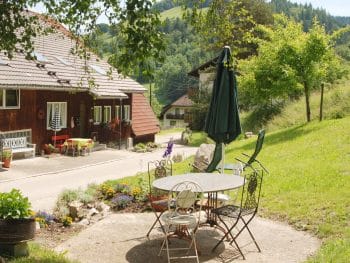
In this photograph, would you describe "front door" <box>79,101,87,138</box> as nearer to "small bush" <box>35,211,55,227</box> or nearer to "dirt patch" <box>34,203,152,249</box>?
"small bush" <box>35,211,55,227</box>

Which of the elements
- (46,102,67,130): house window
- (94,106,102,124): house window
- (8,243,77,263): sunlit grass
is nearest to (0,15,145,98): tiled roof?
(46,102,67,130): house window

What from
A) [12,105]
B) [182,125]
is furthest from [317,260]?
[182,125]

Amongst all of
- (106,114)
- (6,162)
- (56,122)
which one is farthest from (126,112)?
(6,162)

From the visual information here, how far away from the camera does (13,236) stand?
636cm

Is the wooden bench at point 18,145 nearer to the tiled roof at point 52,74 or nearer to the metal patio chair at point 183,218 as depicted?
the tiled roof at point 52,74

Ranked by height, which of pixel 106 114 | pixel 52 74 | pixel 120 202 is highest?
pixel 52 74

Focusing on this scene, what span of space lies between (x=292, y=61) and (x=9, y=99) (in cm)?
1238

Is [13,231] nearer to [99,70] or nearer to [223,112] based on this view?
[223,112]

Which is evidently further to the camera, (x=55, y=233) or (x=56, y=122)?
(x=56, y=122)

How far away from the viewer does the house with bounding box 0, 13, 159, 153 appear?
19.1 m

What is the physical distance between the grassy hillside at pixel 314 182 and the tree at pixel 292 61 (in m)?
2.72

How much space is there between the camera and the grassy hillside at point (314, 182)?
782 cm

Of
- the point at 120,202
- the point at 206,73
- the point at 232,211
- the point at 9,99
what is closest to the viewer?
the point at 232,211

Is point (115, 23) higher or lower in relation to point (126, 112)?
higher
